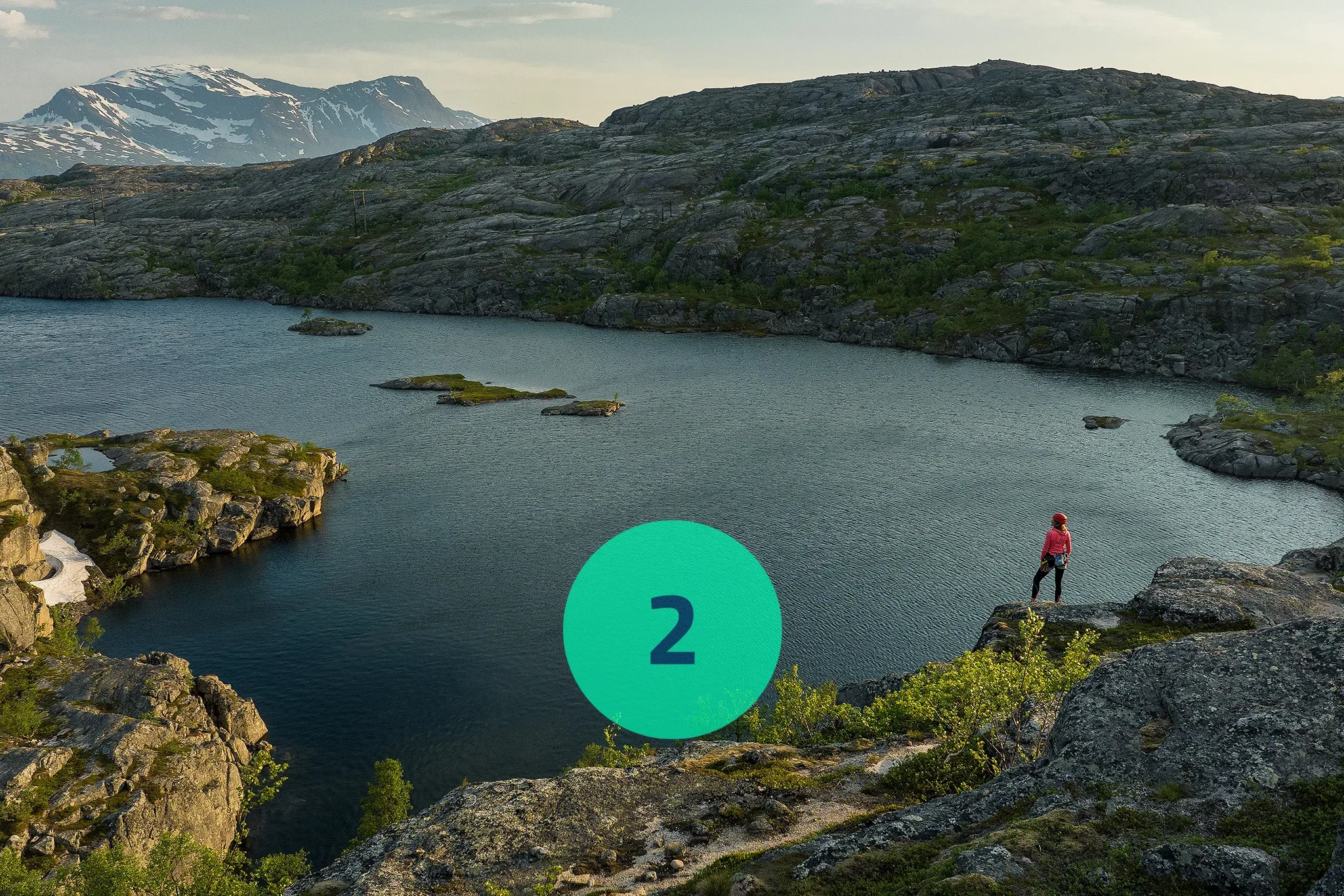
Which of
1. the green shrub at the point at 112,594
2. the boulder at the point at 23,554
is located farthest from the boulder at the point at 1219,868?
the green shrub at the point at 112,594

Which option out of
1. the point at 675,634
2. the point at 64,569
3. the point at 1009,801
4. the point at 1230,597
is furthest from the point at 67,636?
the point at 1230,597

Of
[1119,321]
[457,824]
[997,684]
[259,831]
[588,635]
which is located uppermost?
[1119,321]

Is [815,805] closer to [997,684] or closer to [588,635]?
[997,684]

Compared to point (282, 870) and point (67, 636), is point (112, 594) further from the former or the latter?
point (282, 870)

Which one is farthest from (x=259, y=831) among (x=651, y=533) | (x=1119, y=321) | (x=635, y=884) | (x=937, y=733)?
(x=1119, y=321)

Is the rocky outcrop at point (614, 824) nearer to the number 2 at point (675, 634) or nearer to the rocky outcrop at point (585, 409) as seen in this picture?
the number 2 at point (675, 634)
